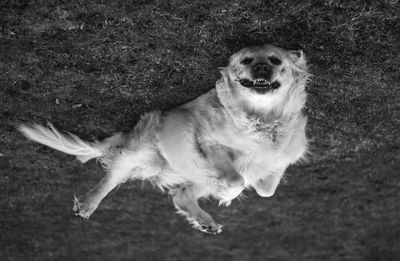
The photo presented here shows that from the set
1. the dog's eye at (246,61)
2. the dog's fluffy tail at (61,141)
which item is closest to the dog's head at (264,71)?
the dog's eye at (246,61)

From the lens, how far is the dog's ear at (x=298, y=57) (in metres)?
3.56

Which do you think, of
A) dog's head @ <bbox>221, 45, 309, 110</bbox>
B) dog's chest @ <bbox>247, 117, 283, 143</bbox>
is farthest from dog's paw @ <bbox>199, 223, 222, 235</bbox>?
dog's head @ <bbox>221, 45, 309, 110</bbox>

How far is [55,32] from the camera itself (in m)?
3.54

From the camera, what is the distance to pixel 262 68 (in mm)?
3342

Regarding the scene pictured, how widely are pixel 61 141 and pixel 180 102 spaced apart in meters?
1.13

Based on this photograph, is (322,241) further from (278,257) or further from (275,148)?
(275,148)

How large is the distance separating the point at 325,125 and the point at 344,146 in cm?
39

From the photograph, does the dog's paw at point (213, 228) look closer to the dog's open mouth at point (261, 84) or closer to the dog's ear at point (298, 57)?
the dog's open mouth at point (261, 84)

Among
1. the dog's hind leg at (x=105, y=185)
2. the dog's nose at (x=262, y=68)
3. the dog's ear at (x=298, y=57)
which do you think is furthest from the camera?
the dog's hind leg at (x=105, y=185)

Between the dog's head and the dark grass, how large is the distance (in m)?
0.19

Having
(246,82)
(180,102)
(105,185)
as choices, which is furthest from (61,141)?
(246,82)

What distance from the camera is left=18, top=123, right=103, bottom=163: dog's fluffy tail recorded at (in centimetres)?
408

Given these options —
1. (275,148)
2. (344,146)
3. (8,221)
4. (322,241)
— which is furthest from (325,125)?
(8,221)

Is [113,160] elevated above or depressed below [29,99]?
below
